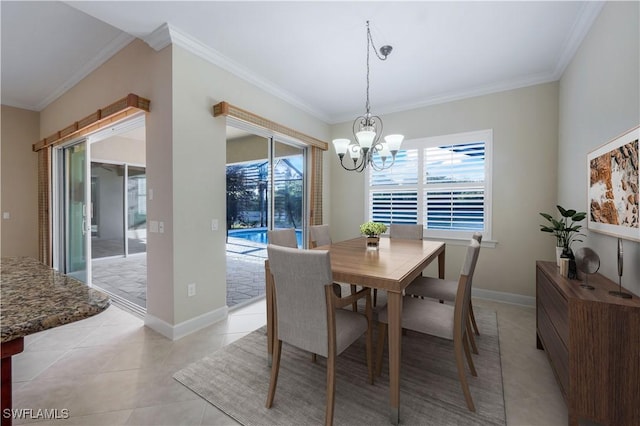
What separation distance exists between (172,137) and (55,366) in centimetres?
202

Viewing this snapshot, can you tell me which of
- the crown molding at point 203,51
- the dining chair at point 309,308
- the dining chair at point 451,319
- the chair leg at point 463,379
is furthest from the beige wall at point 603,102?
the crown molding at point 203,51

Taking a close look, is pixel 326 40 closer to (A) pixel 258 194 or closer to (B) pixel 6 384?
(A) pixel 258 194

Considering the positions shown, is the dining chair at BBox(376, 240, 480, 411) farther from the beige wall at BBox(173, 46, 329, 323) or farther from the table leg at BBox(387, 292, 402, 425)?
the beige wall at BBox(173, 46, 329, 323)

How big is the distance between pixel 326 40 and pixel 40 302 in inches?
108

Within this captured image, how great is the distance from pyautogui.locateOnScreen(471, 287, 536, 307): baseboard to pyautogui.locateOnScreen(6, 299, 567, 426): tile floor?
1.51ft

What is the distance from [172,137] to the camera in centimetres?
242

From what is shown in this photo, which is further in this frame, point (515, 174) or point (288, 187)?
point (288, 187)

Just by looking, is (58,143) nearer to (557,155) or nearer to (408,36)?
(408,36)

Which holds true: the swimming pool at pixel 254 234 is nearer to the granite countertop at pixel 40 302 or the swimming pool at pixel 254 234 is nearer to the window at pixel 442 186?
the window at pixel 442 186

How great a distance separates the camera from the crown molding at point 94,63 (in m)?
2.83

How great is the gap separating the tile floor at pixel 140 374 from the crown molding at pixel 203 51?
2.74 metres

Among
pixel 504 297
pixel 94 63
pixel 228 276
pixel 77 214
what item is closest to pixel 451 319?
pixel 504 297

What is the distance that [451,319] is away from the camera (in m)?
1.75

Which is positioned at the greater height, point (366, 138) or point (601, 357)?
point (366, 138)
